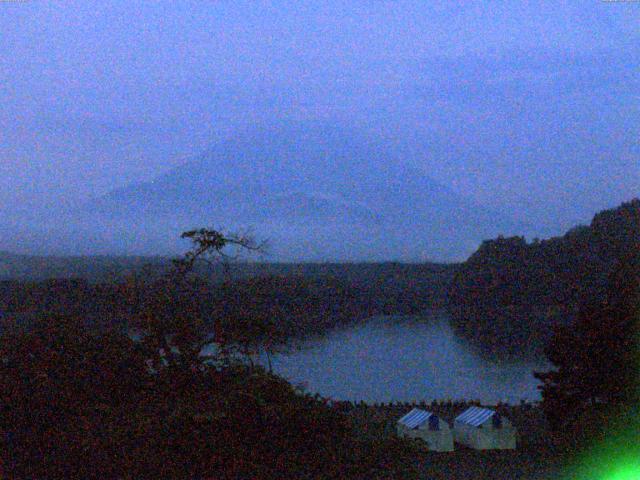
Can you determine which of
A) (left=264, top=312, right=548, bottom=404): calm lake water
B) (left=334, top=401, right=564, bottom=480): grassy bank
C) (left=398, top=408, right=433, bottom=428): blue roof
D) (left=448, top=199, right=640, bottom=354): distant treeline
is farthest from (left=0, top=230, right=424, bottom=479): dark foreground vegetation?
(left=448, top=199, right=640, bottom=354): distant treeline

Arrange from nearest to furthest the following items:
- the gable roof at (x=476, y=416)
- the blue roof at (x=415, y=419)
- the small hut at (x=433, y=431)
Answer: the small hut at (x=433, y=431) < the blue roof at (x=415, y=419) < the gable roof at (x=476, y=416)

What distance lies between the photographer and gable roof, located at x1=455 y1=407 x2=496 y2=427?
1370cm

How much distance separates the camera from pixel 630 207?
47.9m

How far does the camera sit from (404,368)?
26.1 metres

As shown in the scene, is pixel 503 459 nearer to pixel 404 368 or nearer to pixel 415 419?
pixel 415 419

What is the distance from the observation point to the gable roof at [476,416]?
13.7 m

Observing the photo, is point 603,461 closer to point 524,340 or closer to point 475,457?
point 475,457

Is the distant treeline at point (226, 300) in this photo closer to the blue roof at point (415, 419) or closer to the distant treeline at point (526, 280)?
the blue roof at point (415, 419)

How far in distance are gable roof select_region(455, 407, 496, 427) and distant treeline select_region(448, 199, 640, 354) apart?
63.7 ft

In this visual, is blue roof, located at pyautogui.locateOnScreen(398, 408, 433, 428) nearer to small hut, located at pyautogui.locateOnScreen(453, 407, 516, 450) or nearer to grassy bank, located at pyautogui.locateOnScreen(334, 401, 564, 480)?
grassy bank, located at pyautogui.locateOnScreen(334, 401, 564, 480)

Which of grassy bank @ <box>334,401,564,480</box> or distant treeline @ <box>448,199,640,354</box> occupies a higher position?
distant treeline @ <box>448,199,640,354</box>

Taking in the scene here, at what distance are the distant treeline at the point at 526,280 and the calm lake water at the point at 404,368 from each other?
12.3 ft

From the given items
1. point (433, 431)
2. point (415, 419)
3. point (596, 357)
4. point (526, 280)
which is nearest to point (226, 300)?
point (433, 431)

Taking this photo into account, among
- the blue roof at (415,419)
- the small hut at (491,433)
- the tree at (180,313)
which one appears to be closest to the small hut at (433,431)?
the blue roof at (415,419)
